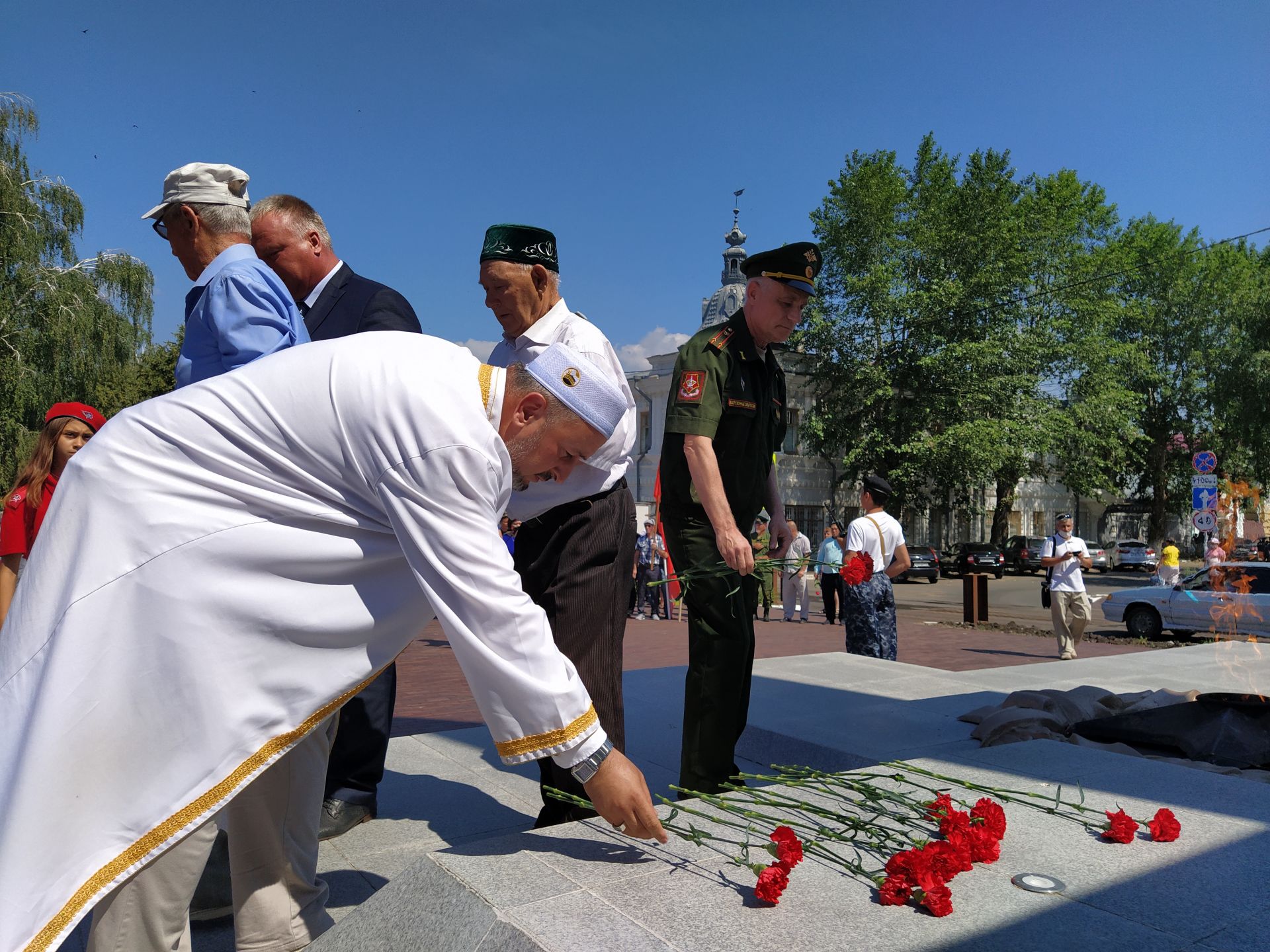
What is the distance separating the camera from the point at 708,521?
A: 11.8ft

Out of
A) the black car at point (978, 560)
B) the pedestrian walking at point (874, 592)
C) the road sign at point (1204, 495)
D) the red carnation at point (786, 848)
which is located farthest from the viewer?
the black car at point (978, 560)

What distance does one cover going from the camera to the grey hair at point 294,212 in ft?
10.9

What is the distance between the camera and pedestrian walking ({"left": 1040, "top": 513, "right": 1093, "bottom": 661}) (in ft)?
38.7

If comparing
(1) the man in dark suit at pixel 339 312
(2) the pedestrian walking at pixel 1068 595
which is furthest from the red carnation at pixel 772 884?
(2) the pedestrian walking at pixel 1068 595

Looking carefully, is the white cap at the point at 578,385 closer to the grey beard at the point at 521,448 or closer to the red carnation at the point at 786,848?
the grey beard at the point at 521,448

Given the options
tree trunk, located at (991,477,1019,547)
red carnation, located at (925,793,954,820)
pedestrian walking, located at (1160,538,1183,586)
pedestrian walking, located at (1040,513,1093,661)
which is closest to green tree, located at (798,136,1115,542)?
tree trunk, located at (991,477,1019,547)

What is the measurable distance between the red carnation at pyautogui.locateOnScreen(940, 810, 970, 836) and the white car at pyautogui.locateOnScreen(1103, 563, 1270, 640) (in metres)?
11.7

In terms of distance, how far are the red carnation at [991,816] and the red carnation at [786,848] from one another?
53 cm

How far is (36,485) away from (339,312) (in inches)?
84.3

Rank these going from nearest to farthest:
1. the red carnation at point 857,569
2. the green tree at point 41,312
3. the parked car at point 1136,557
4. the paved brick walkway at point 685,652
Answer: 1. the red carnation at point 857,569
2. the paved brick walkway at point 685,652
3. the green tree at point 41,312
4. the parked car at point 1136,557

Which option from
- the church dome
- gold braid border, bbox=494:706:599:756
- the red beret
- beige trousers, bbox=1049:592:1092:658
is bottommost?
beige trousers, bbox=1049:592:1092:658

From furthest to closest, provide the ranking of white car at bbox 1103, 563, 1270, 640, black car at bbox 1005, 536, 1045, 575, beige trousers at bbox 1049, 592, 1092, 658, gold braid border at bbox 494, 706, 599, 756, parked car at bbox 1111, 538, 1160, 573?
parked car at bbox 1111, 538, 1160, 573 → black car at bbox 1005, 536, 1045, 575 → white car at bbox 1103, 563, 1270, 640 → beige trousers at bbox 1049, 592, 1092, 658 → gold braid border at bbox 494, 706, 599, 756

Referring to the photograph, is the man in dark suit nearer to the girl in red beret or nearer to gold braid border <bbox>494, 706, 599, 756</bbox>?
gold braid border <bbox>494, 706, 599, 756</bbox>

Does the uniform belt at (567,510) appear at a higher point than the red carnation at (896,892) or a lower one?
higher
